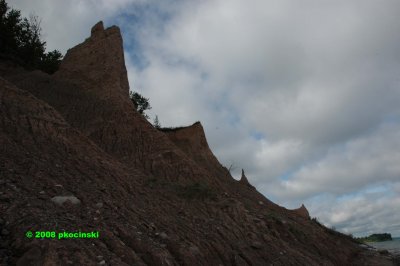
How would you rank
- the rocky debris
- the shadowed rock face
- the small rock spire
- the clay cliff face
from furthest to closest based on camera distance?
the small rock spire → the shadowed rock face → the rocky debris → the clay cliff face

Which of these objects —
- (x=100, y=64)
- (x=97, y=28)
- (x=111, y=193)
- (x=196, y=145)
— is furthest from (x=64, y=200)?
(x=97, y=28)

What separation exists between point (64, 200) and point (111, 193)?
6.48 feet

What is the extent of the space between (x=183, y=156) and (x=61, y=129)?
6150 mm

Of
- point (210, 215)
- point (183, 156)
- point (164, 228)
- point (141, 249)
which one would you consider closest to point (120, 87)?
point (183, 156)

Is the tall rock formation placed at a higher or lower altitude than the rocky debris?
higher

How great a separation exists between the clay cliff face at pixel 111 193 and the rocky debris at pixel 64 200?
0.04m

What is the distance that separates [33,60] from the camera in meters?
27.6

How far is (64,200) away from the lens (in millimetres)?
7809

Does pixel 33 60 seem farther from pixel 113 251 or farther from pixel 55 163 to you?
pixel 113 251

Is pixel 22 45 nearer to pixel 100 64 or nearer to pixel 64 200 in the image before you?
pixel 100 64

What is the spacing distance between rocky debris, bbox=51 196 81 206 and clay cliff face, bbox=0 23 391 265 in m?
0.04

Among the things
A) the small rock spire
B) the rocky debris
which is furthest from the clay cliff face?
the small rock spire

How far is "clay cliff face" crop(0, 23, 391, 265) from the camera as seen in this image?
682cm

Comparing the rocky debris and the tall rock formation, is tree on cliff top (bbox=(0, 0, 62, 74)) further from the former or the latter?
the rocky debris
